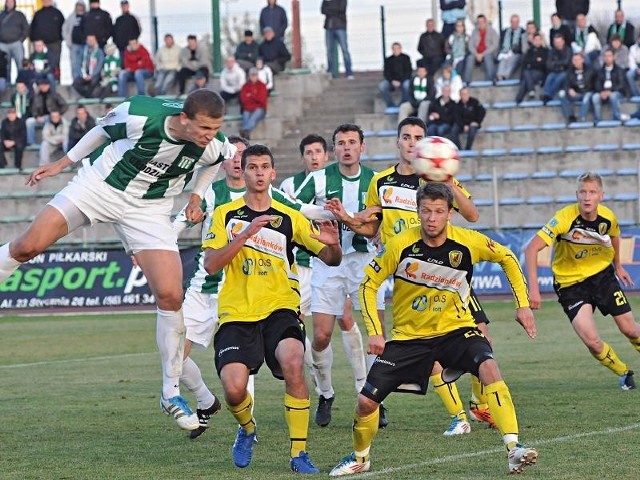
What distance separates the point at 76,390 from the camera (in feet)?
43.6

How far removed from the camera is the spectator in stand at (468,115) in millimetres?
27547

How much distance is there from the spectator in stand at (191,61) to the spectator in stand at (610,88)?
30.3 feet

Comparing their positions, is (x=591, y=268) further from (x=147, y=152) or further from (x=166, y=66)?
(x=166, y=66)

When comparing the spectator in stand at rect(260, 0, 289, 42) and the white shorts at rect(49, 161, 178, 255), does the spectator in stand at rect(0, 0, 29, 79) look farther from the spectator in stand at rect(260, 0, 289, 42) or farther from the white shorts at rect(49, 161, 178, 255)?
the white shorts at rect(49, 161, 178, 255)

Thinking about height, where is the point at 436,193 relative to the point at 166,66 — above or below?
below

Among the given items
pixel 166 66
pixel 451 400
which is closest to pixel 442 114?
pixel 166 66

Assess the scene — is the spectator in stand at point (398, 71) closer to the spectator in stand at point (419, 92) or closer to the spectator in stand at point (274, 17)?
the spectator in stand at point (419, 92)

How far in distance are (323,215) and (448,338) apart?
4.82ft

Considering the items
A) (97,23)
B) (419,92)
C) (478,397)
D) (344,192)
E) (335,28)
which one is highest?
(97,23)

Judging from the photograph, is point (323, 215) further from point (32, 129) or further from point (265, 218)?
point (32, 129)

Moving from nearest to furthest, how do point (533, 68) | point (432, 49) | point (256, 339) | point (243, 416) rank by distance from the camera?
point (243, 416) < point (256, 339) < point (533, 68) < point (432, 49)

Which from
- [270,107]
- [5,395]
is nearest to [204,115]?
[5,395]

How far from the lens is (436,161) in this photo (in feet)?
30.0

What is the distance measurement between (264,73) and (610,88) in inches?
311
